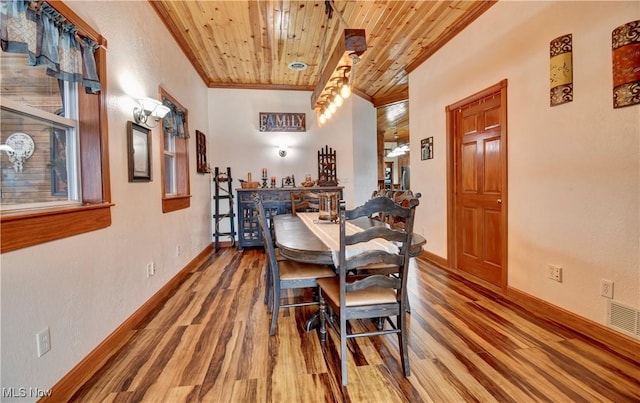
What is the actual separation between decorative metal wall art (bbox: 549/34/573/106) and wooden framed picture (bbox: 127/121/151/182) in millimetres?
3425

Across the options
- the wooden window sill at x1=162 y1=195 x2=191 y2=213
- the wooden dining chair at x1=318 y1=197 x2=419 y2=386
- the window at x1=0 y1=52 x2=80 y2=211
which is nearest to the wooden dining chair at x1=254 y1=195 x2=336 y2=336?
the wooden dining chair at x1=318 y1=197 x2=419 y2=386

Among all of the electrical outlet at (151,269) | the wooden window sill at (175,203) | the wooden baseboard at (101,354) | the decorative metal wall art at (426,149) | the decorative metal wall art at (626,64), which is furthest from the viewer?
the decorative metal wall art at (426,149)

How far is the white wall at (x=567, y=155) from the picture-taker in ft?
6.32

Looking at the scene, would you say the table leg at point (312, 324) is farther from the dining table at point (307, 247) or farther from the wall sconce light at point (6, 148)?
the wall sconce light at point (6, 148)

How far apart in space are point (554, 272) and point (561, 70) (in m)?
1.59

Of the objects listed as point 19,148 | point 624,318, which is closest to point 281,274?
point 19,148

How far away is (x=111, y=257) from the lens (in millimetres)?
2064

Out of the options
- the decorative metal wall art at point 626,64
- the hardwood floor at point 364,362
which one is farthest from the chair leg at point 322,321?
the decorative metal wall art at point 626,64

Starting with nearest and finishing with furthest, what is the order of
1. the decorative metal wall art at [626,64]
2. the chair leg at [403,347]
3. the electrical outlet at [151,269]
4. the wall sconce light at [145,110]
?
the chair leg at [403,347] < the decorative metal wall art at [626,64] < the wall sconce light at [145,110] < the electrical outlet at [151,269]

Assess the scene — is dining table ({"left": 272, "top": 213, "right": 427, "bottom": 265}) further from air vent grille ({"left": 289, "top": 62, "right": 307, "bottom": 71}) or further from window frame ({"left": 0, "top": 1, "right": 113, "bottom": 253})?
air vent grille ({"left": 289, "top": 62, "right": 307, "bottom": 71})

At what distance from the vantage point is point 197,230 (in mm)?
4461

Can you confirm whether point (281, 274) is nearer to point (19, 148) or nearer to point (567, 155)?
point (19, 148)

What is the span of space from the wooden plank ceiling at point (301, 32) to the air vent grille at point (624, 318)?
2863 mm

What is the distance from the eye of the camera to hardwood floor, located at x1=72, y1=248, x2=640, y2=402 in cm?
157
